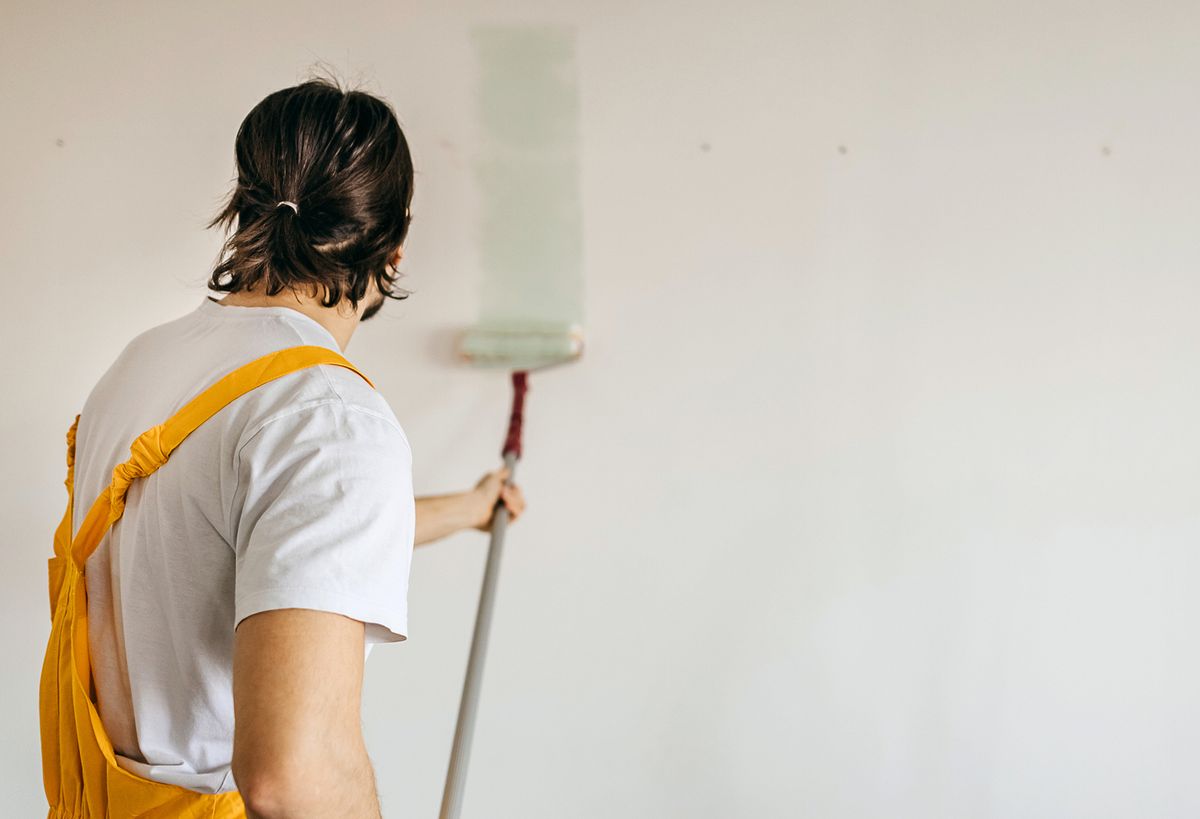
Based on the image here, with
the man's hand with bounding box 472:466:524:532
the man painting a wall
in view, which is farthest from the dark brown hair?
the man's hand with bounding box 472:466:524:532

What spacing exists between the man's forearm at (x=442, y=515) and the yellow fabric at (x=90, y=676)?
20.9 inches

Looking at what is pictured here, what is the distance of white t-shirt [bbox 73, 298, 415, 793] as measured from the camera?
0.70 meters

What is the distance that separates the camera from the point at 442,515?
1.45 metres

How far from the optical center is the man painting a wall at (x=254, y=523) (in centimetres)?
68

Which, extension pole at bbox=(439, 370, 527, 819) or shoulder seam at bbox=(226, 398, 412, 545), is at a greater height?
shoulder seam at bbox=(226, 398, 412, 545)

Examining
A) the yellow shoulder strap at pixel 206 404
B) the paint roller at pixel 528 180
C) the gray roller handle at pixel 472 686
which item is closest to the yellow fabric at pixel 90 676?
the yellow shoulder strap at pixel 206 404

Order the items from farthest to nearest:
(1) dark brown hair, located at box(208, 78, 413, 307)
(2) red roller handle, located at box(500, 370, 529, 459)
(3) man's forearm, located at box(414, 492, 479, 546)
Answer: (2) red roller handle, located at box(500, 370, 529, 459) → (3) man's forearm, located at box(414, 492, 479, 546) → (1) dark brown hair, located at box(208, 78, 413, 307)

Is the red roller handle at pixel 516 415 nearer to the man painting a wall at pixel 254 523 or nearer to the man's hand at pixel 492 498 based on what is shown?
the man's hand at pixel 492 498

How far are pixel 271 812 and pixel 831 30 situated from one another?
1604mm

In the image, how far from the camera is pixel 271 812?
2.18ft

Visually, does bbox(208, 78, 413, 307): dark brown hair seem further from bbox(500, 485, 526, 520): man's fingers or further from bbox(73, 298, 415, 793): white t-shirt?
bbox(500, 485, 526, 520): man's fingers

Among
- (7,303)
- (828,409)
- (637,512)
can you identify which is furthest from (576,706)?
(7,303)

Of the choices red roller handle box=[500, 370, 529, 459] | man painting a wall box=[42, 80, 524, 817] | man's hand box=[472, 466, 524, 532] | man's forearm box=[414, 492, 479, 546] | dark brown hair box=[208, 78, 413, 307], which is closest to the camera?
man painting a wall box=[42, 80, 524, 817]

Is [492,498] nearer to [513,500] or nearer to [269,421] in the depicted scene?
[513,500]
